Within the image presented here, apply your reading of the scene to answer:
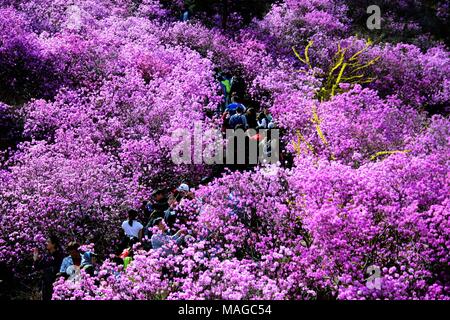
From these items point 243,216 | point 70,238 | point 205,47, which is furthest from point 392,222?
point 205,47

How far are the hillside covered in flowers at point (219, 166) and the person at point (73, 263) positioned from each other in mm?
312

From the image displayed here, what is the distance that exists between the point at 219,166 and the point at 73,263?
274 inches

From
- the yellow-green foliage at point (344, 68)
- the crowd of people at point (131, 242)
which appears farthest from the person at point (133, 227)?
the yellow-green foliage at point (344, 68)

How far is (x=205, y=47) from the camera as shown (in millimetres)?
25453

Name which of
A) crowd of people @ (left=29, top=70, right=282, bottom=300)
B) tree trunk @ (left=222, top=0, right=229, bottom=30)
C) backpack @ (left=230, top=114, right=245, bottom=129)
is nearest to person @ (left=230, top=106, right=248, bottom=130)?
backpack @ (left=230, top=114, right=245, bottom=129)

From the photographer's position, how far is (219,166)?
1647 cm

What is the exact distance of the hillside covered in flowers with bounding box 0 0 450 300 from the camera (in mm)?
9672

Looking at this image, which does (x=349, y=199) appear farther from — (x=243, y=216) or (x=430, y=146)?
(x=430, y=146)

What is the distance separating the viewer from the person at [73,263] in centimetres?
1008

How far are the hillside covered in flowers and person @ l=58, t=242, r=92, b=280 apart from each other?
1.02 feet

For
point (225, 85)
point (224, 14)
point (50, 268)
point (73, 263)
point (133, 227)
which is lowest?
point (50, 268)

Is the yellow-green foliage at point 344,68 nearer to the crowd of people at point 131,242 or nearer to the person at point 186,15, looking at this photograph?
the person at point 186,15

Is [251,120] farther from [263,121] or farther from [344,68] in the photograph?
[344,68]

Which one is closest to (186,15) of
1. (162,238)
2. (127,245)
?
(127,245)
